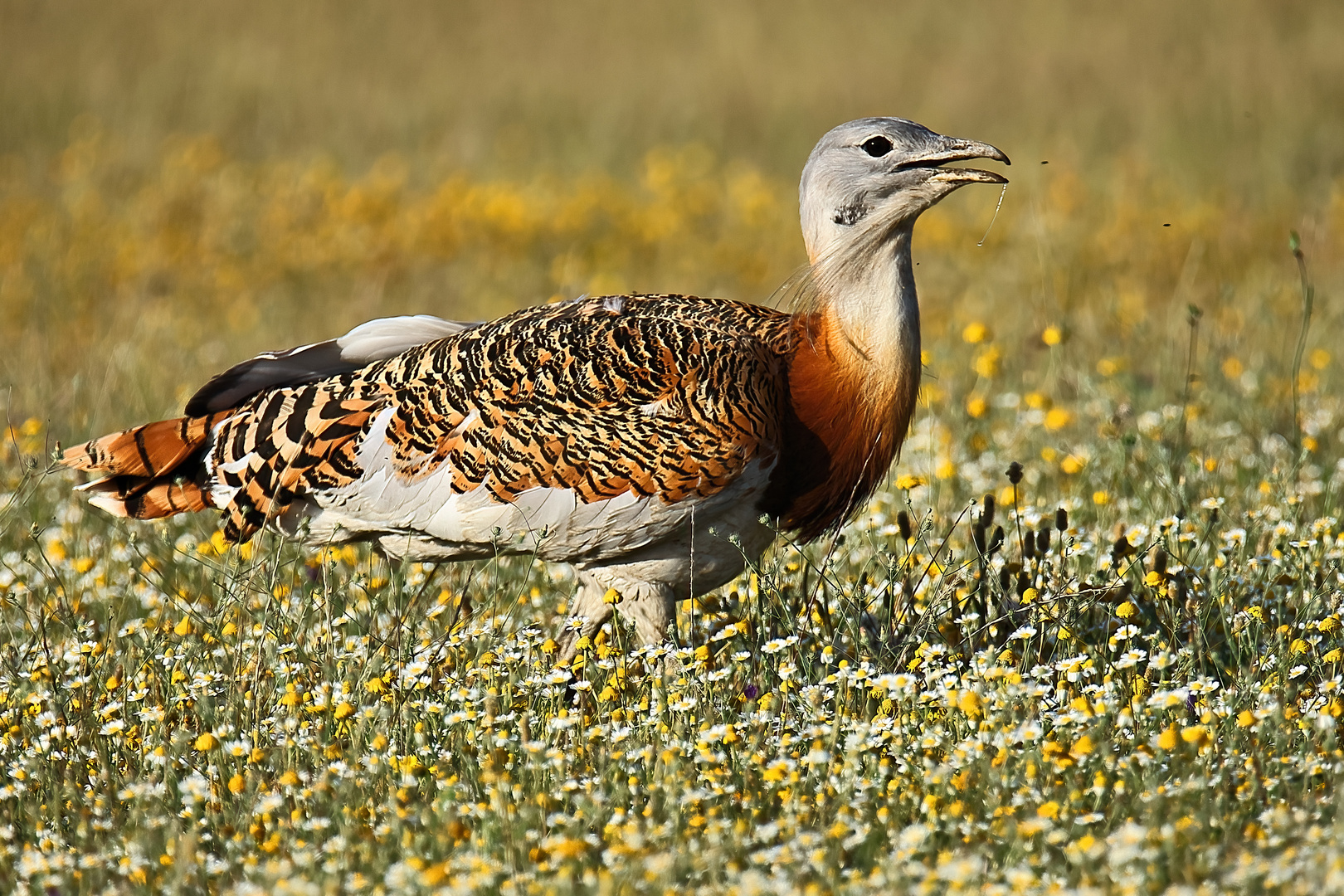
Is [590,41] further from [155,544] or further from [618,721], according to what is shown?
[618,721]

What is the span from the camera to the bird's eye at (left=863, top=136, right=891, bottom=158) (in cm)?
382

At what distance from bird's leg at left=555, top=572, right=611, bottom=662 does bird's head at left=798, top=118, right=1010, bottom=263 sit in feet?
3.70

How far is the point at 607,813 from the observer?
296 cm

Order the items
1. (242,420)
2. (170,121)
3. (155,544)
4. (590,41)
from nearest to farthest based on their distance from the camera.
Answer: (242,420) → (155,544) → (170,121) → (590,41)

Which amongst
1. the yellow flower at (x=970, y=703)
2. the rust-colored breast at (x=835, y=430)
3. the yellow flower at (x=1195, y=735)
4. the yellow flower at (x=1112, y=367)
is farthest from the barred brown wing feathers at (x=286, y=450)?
the yellow flower at (x=1112, y=367)

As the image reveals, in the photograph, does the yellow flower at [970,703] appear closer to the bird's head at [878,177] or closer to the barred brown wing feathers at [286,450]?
the bird's head at [878,177]

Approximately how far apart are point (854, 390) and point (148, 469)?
6.69 feet

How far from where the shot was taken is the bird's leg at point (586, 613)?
397 cm

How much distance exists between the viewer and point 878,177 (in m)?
3.80

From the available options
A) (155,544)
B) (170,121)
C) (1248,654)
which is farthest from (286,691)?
(170,121)

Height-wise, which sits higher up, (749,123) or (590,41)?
(590,41)

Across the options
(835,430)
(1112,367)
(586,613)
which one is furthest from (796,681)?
(1112,367)

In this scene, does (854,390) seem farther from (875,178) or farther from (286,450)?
(286,450)

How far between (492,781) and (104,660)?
4.44 ft
